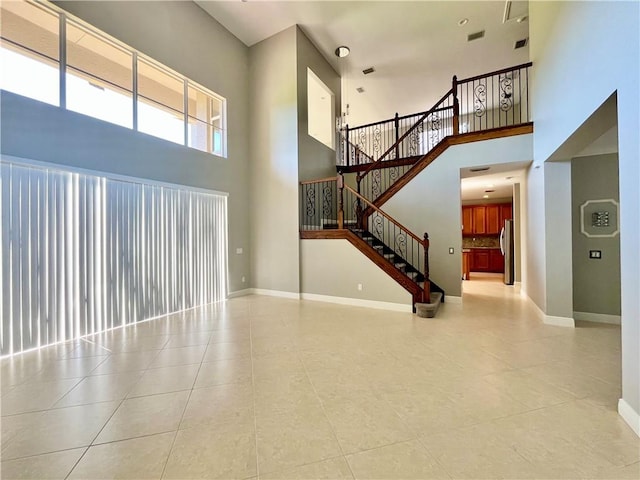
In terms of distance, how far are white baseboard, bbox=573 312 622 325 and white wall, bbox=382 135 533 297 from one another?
178 centimetres

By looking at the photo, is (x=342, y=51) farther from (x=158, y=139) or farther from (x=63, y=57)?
(x=63, y=57)

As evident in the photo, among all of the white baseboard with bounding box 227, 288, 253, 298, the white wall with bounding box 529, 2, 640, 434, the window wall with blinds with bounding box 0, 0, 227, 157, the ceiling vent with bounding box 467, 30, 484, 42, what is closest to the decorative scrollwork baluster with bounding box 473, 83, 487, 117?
the ceiling vent with bounding box 467, 30, 484, 42

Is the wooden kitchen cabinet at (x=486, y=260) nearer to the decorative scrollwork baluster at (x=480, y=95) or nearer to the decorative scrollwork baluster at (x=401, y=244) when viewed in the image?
the decorative scrollwork baluster at (x=480, y=95)

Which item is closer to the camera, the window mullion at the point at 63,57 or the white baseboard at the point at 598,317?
the window mullion at the point at 63,57

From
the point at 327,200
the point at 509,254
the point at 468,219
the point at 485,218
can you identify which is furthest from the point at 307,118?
the point at 485,218

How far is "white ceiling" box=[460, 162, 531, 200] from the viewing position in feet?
17.6

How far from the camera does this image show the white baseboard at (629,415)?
1.80 m

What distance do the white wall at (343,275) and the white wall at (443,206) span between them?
1409 millimetres

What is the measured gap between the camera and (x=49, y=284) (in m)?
3.34

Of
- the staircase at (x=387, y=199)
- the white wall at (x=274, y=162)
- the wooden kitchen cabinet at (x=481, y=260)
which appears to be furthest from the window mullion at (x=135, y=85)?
the wooden kitchen cabinet at (x=481, y=260)

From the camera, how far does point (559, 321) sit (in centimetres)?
409

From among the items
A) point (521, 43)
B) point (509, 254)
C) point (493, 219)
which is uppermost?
point (521, 43)

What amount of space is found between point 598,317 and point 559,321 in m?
0.77

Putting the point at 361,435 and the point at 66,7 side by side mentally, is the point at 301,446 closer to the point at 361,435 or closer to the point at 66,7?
the point at 361,435
